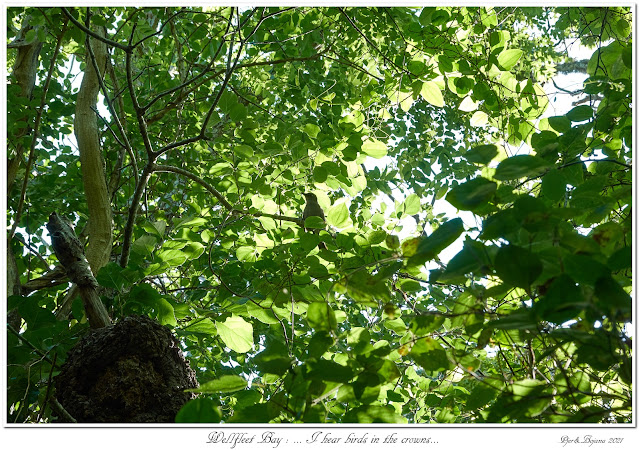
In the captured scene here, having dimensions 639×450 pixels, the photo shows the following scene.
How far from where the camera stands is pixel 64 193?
3.14 meters

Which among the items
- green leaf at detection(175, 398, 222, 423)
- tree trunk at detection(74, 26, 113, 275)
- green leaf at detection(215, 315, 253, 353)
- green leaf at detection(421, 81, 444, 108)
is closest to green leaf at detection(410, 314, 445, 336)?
green leaf at detection(175, 398, 222, 423)

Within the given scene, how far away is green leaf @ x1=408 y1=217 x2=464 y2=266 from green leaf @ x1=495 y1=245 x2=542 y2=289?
0.26 ft

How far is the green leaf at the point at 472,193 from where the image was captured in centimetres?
74

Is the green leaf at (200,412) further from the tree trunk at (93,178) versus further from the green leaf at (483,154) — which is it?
the tree trunk at (93,178)

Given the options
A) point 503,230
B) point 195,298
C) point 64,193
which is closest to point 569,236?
point 503,230

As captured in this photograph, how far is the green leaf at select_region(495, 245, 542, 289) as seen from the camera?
26.1 inches

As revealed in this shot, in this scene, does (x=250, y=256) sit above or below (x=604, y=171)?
above

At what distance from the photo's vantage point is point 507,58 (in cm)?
144

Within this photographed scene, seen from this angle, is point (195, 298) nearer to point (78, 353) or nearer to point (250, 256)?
point (250, 256)

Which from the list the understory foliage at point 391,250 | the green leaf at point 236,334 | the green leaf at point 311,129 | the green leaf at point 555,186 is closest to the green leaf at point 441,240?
the understory foliage at point 391,250

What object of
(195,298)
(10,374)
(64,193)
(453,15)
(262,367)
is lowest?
(262,367)

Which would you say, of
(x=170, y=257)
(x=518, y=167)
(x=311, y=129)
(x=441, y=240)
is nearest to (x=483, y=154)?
(x=518, y=167)

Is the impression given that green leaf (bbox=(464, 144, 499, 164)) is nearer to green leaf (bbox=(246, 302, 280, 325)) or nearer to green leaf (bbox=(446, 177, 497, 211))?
green leaf (bbox=(446, 177, 497, 211))

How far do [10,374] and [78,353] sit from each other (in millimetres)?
201
